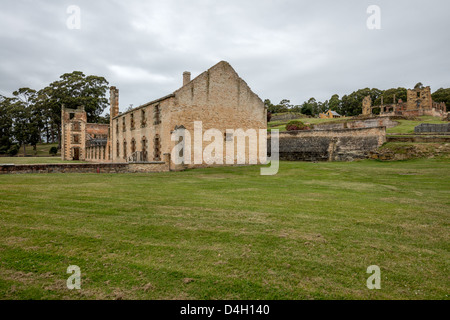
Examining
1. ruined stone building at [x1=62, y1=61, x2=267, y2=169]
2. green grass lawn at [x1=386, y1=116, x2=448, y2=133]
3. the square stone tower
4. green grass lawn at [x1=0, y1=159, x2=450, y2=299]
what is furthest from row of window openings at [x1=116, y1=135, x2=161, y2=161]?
green grass lawn at [x1=386, y1=116, x2=448, y2=133]

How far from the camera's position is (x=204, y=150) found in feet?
77.7

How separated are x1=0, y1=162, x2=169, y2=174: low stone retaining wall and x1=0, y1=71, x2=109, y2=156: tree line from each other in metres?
52.6

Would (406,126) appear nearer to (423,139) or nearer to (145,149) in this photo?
(423,139)

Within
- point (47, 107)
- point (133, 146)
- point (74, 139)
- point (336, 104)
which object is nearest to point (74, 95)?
point (47, 107)

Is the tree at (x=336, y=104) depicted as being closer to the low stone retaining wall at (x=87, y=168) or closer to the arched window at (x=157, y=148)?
the arched window at (x=157, y=148)

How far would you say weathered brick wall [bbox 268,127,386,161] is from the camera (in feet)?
83.6

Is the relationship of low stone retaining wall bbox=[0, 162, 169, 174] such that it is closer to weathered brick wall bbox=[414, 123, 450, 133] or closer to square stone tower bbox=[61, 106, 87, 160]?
weathered brick wall bbox=[414, 123, 450, 133]

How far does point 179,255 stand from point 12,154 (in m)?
74.8

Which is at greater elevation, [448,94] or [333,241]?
[448,94]

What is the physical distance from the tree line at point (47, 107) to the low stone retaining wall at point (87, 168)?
173ft

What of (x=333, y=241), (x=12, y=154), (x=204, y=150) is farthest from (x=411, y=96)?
(x=12, y=154)

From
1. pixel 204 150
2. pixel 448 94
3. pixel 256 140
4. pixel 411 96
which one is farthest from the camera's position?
pixel 448 94

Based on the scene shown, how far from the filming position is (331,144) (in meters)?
28.3
